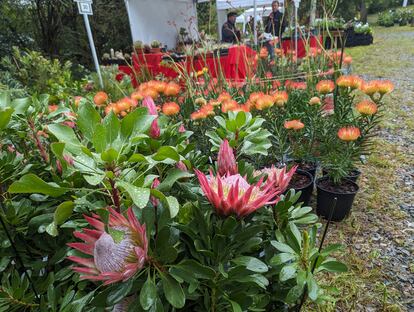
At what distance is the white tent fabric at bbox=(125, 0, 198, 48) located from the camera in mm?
6387

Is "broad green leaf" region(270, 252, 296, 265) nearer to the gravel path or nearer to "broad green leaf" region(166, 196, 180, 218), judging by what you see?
"broad green leaf" region(166, 196, 180, 218)

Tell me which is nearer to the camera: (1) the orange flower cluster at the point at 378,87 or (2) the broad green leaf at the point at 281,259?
(2) the broad green leaf at the point at 281,259

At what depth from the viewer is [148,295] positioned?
0.47 m

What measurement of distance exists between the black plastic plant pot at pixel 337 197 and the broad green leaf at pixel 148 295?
1.53m

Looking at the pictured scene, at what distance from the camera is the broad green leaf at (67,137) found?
0.51 meters

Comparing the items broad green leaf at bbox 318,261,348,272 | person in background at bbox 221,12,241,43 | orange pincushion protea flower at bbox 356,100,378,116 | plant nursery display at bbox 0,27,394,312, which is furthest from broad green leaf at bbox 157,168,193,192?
person in background at bbox 221,12,241,43

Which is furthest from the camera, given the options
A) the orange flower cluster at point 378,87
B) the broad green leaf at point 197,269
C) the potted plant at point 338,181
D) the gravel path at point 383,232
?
the potted plant at point 338,181

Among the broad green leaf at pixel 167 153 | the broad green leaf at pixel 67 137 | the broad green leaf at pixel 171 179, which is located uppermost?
the broad green leaf at pixel 67 137

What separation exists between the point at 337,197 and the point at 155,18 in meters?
6.79

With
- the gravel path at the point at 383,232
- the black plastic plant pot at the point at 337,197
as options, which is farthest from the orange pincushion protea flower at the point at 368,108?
the gravel path at the point at 383,232

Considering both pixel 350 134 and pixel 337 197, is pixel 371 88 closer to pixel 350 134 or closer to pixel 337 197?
pixel 350 134

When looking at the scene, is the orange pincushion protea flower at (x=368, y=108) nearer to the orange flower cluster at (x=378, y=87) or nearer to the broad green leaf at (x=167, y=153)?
the orange flower cluster at (x=378, y=87)

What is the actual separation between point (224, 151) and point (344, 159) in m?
1.31

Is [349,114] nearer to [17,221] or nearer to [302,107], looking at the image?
[302,107]
